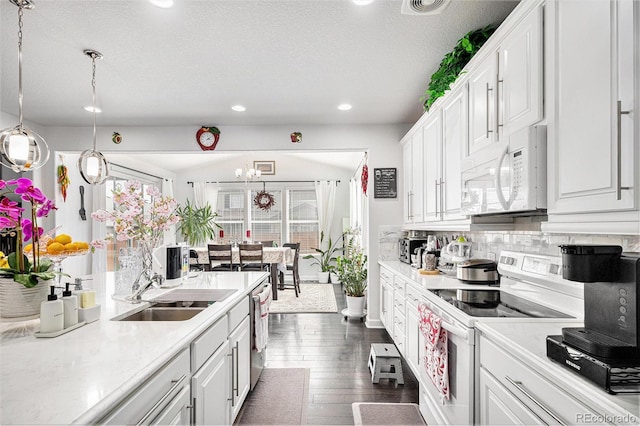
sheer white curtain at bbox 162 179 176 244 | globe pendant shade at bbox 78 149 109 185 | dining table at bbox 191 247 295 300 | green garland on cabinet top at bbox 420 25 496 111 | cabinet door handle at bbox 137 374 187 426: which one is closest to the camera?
cabinet door handle at bbox 137 374 187 426

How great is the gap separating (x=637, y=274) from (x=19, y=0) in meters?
2.98

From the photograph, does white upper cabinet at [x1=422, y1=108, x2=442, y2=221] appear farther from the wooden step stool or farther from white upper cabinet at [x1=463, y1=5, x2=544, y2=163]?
the wooden step stool

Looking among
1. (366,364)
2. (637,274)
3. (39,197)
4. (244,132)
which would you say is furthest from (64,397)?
(244,132)

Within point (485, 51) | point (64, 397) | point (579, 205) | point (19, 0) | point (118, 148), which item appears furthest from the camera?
point (118, 148)

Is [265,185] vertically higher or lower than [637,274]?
higher

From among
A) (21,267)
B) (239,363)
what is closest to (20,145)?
(21,267)

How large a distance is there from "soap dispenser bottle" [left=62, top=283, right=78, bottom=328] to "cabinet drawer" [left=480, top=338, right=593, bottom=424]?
1719 mm

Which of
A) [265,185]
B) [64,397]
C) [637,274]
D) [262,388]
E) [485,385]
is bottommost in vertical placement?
[262,388]

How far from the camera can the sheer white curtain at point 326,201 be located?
7781mm

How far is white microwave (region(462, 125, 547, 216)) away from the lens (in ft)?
4.98

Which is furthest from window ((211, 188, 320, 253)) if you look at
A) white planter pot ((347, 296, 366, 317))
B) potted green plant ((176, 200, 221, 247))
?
white planter pot ((347, 296, 366, 317))

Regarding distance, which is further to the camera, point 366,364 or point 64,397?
point 366,364

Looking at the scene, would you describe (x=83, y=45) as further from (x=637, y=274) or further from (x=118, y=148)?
(x=637, y=274)

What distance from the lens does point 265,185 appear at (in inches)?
312
